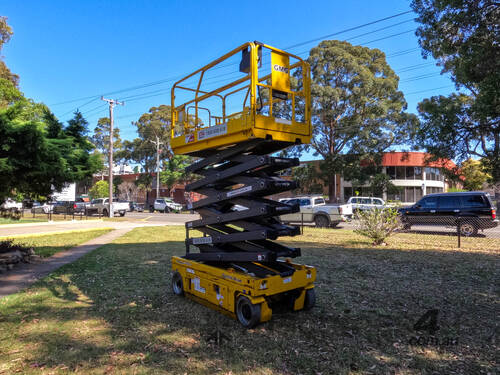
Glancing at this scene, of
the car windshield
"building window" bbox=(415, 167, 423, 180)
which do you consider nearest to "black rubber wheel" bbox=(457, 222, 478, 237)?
the car windshield

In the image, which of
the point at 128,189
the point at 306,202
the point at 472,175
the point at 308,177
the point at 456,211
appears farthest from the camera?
the point at 128,189

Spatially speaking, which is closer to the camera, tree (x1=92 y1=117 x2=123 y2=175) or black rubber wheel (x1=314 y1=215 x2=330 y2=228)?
black rubber wheel (x1=314 y1=215 x2=330 y2=228)

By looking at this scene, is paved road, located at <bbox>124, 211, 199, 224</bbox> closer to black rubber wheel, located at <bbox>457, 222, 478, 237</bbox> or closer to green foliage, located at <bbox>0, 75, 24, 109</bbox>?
black rubber wheel, located at <bbox>457, 222, 478, 237</bbox>

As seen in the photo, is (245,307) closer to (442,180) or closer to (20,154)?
(20,154)

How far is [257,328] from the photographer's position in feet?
15.0

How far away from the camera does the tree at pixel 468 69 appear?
717 cm

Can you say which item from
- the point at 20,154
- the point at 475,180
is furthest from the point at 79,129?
the point at 475,180

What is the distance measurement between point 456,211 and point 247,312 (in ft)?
45.6

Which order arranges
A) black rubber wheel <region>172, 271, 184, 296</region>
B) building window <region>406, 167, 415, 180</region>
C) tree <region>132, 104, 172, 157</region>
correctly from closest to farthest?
black rubber wheel <region>172, 271, 184, 296</region> < building window <region>406, 167, 415, 180</region> < tree <region>132, 104, 172, 157</region>

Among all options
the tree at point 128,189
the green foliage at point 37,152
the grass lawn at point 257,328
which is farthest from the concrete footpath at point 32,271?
the tree at point 128,189

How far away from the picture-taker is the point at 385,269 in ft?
26.7

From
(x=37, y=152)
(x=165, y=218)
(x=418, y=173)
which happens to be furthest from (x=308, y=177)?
(x=37, y=152)

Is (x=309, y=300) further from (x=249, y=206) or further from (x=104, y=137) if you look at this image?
(x=104, y=137)

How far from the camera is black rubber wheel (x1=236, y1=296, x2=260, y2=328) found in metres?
4.42
